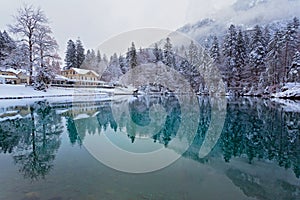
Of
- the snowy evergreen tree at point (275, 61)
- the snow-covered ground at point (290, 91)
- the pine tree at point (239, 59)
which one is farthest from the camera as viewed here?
the pine tree at point (239, 59)

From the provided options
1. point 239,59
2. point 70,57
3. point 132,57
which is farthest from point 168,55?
point 70,57

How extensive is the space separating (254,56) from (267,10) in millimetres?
114284

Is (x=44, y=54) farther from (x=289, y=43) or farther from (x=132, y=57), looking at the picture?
(x=289, y=43)

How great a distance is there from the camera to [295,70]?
1437 inches

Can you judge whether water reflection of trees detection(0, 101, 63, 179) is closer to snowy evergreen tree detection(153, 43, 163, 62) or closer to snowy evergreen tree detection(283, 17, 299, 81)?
snowy evergreen tree detection(283, 17, 299, 81)

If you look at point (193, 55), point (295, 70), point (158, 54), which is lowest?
point (295, 70)

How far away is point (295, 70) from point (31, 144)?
3942cm

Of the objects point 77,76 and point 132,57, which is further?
point 132,57

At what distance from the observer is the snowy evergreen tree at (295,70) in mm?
36278

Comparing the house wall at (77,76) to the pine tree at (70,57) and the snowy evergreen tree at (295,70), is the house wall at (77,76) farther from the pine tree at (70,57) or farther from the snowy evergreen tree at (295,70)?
the snowy evergreen tree at (295,70)

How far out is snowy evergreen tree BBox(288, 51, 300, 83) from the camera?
3628cm

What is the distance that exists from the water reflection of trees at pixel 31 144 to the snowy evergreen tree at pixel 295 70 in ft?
122

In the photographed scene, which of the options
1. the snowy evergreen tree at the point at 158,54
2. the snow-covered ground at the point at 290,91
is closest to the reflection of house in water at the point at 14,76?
the snowy evergreen tree at the point at 158,54

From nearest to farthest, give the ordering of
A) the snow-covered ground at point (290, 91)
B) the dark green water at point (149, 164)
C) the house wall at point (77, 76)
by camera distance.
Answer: the dark green water at point (149, 164)
the snow-covered ground at point (290, 91)
the house wall at point (77, 76)
